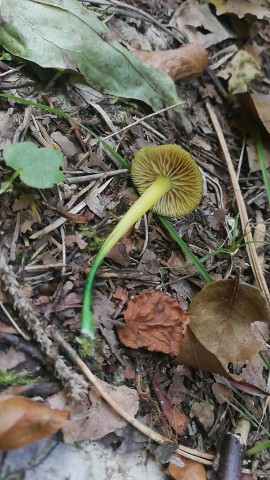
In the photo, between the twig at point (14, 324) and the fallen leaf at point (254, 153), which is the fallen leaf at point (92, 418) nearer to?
the twig at point (14, 324)

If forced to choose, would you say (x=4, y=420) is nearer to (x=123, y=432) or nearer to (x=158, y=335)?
(x=123, y=432)

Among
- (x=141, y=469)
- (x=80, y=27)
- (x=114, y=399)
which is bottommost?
(x=141, y=469)

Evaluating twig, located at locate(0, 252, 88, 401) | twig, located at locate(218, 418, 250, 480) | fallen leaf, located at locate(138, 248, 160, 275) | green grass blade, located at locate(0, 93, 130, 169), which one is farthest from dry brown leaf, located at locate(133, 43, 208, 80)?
twig, located at locate(218, 418, 250, 480)

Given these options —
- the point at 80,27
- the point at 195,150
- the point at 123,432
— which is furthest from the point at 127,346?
the point at 80,27

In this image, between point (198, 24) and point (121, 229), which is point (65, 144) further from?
point (198, 24)

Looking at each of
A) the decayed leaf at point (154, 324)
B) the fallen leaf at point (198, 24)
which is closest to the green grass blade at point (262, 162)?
the fallen leaf at point (198, 24)

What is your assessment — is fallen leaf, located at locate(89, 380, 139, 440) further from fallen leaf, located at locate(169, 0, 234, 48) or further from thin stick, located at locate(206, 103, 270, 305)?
fallen leaf, located at locate(169, 0, 234, 48)
